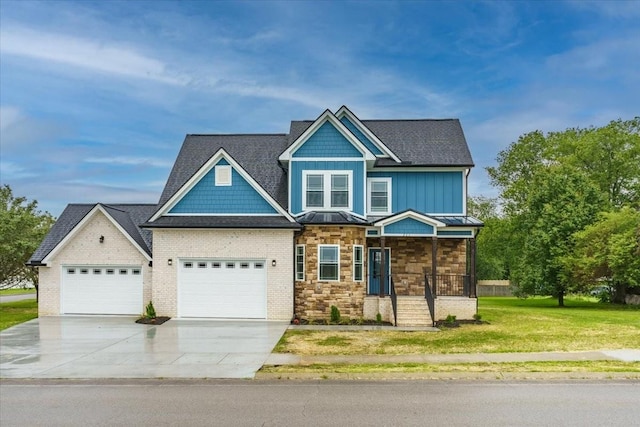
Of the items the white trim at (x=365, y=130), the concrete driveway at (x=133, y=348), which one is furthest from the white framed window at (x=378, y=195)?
the concrete driveway at (x=133, y=348)

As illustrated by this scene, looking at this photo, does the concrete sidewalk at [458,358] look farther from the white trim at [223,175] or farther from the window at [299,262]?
the white trim at [223,175]

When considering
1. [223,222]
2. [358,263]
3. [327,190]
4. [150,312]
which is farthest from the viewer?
[327,190]

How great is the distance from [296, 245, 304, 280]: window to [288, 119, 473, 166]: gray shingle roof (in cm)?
534

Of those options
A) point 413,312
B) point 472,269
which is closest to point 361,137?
point 472,269

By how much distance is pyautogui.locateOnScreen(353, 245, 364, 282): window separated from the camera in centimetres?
2016

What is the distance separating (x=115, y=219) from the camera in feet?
70.5

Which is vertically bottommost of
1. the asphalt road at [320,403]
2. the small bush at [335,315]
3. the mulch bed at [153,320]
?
the mulch bed at [153,320]

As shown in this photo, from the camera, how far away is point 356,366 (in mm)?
11383

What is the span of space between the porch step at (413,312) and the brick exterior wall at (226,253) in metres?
4.34

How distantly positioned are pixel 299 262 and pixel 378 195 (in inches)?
199

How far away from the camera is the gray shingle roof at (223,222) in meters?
19.8

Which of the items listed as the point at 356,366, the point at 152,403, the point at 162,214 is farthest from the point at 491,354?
the point at 162,214

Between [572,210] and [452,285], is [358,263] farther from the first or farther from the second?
[572,210]

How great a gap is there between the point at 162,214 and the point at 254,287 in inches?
190
